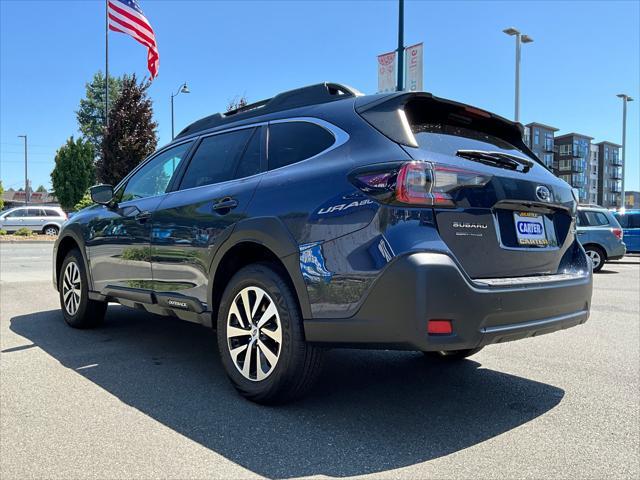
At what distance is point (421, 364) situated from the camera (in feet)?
14.2

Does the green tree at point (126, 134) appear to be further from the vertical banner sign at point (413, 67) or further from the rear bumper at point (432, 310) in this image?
the rear bumper at point (432, 310)

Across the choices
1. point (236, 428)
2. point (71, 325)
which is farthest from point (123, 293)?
point (236, 428)

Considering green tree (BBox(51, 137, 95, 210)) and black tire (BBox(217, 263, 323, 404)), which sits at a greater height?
green tree (BBox(51, 137, 95, 210))

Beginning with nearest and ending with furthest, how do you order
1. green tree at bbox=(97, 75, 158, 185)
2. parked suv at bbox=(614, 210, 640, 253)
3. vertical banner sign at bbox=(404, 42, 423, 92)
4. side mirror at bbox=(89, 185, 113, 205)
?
side mirror at bbox=(89, 185, 113, 205)
vertical banner sign at bbox=(404, 42, 423, 92)
parked suv at bbox=(614, 210, 640, 253)
green tree at bbox=(97, 75, 158, 185)

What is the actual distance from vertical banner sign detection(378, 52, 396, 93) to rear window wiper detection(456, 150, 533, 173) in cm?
933

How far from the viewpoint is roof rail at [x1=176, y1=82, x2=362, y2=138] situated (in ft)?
11.7

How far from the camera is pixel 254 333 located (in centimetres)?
329

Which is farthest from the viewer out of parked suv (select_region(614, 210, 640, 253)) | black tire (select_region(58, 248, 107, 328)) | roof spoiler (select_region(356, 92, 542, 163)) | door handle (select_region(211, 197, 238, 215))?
parked suv (select_region(614, 210, 640, 253))

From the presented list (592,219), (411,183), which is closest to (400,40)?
(592,219)

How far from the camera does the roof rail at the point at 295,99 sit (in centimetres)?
357

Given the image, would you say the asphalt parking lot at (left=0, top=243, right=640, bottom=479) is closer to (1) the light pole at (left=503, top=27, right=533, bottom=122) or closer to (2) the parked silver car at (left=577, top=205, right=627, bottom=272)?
(2) the parked silver car at (left=577, top=205, right=627, bottom=272)

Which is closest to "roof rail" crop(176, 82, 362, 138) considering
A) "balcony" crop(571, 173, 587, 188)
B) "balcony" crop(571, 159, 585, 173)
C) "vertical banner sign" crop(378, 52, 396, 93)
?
"vertical banner sign" crop(378, 52, 396, 93)

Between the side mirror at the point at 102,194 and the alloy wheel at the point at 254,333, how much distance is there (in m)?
2.27

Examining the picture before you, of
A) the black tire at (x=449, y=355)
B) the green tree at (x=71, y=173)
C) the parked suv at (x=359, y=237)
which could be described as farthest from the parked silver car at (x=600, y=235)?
the green tree at (x=71, y=173)
